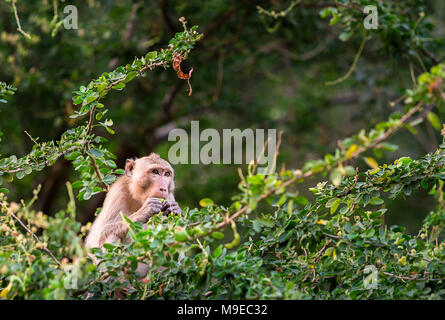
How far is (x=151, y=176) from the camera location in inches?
180

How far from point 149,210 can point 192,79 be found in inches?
200

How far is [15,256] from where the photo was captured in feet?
8.78

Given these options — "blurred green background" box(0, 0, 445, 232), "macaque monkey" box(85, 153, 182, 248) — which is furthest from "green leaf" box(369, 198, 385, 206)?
Answer: "blurred green background" box(0, 0, 445, 232)

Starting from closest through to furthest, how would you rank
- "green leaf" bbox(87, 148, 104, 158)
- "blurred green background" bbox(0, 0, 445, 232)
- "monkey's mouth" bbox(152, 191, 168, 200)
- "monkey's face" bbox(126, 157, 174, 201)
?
1. "green leaf" bbox(87, 148, 104, 158)
2. "monkey's mouth" bbox(152, 191, 168, 200)
3. "monkey's face" bbox(126, 157, 174, 201)
4. "blurred green background" bbox(0, 0, 445, 232)

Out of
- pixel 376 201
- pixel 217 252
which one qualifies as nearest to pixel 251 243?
pixel 217 252

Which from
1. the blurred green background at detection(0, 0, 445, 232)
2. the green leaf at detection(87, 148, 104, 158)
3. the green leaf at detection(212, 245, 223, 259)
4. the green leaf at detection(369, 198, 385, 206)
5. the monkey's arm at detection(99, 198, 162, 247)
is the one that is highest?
the blurred green background at detection(0, 0, 445, 232)

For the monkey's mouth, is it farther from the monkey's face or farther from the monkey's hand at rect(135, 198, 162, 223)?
the monkey's hand at rect(135, 198, 162, 223)

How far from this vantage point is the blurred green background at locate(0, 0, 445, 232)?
778cm

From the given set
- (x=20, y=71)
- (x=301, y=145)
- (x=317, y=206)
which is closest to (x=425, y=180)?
(x=317, y=206)

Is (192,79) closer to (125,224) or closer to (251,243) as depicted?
(125,224)

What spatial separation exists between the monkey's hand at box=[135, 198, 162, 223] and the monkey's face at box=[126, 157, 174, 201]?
1.44 feet

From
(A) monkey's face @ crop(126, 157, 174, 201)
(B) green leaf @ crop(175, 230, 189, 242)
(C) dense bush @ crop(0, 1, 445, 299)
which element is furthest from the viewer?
(A) monkey's face @ crop(126, 157, 174, 201)
